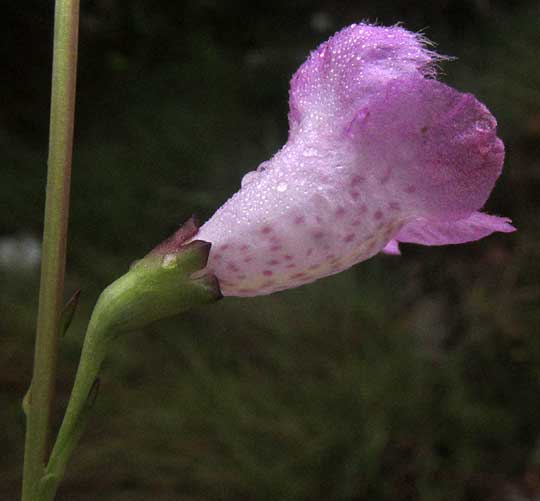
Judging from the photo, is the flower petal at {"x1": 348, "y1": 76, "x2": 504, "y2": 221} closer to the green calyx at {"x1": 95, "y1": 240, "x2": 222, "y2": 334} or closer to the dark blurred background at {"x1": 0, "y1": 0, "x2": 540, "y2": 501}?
the green calyx at {"x1": 95, "y1": 240, "x2": 222, "y2": 334}

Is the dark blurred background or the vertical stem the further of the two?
the dark blurred background

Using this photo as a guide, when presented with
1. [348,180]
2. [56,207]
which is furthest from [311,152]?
[56,207]

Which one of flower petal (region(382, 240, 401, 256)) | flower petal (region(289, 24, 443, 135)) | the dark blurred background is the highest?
flower petal (region(289, 24, 443, 135))

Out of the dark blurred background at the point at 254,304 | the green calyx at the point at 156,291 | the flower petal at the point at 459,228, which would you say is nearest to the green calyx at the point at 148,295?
the green calyx at the point at 156,291

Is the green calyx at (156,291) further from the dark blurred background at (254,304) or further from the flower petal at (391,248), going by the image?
the dark blurred background at (254,304)

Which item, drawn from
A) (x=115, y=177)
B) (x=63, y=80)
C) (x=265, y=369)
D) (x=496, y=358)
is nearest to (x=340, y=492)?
(x=265, y=369)

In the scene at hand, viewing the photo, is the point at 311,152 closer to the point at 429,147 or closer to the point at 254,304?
the point at 429,147

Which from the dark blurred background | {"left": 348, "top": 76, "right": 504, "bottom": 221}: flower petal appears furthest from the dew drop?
the dark blurred background
